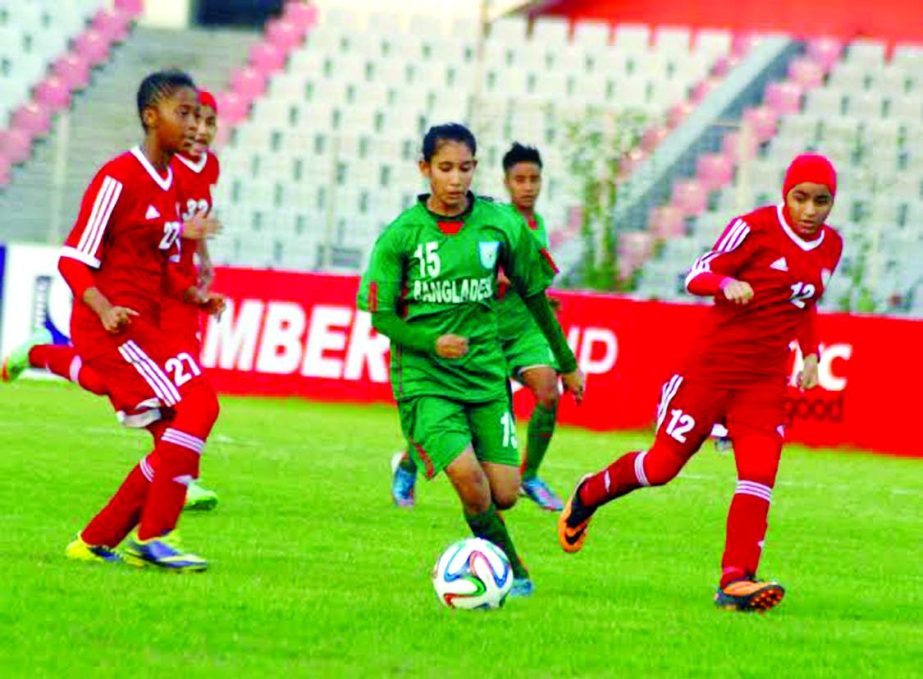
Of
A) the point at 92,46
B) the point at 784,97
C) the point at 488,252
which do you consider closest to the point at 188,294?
the point at 488,252

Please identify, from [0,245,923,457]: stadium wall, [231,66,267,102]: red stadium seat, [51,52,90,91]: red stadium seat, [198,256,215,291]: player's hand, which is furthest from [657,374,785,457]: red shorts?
[51,52,90,91]: red stadium seat

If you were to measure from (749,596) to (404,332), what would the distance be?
174 centimetres

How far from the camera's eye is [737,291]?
8711 mm

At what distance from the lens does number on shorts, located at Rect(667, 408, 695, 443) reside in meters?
9.16

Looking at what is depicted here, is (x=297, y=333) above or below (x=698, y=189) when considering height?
below

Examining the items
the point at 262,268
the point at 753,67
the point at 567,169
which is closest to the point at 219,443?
the point at 262,268

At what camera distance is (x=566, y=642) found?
754 centimetres

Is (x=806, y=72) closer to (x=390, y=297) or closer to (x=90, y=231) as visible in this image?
(x=390, y=297)

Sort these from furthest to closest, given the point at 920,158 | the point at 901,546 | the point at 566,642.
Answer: the point at 920,158
the point at 901,546
the point at 566,642

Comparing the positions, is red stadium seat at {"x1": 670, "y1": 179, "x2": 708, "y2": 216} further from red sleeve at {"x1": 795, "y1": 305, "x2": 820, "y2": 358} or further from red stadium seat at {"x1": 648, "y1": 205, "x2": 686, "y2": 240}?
red sleeve at {"x1": 795, "y1": 305, "x2": 820, "y2": 358}

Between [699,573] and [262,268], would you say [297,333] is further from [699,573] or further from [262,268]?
[699,573]

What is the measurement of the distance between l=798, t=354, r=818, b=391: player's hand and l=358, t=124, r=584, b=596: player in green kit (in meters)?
1.19

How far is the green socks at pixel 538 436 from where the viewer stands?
13.1 metres

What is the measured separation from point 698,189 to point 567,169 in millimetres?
1463
